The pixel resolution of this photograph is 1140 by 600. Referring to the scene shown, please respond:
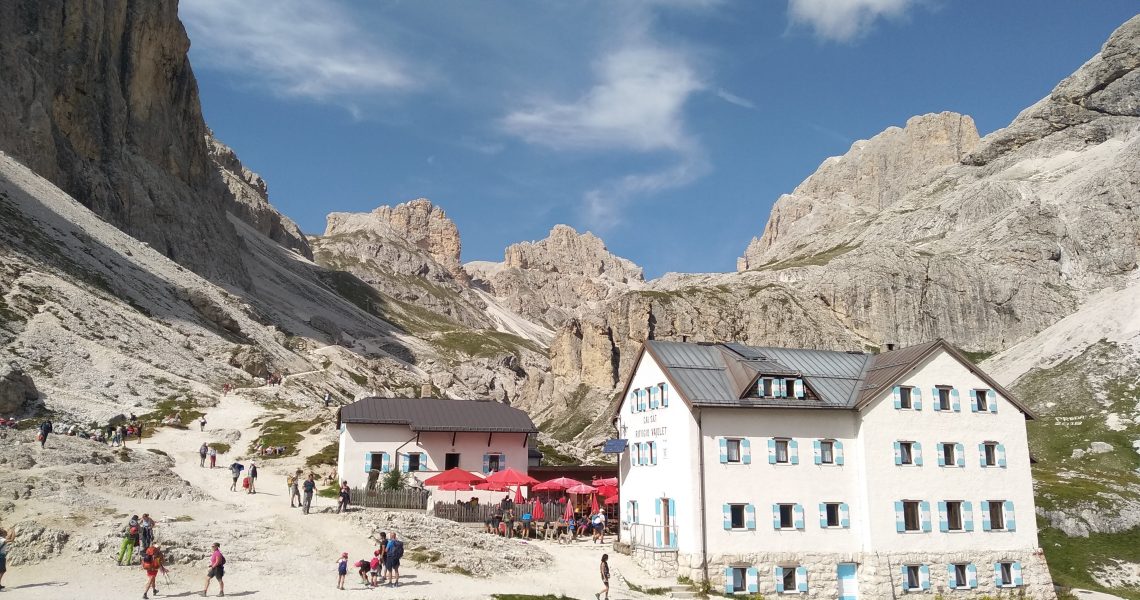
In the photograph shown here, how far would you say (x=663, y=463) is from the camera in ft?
155

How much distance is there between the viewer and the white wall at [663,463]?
4419 cm

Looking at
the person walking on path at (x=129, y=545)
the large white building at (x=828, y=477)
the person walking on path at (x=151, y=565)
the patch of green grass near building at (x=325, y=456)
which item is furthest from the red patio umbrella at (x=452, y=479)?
the person walking on path at (x=151, y=565)

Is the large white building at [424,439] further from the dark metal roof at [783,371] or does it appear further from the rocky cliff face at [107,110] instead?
the rocky cliff face at [107,110]

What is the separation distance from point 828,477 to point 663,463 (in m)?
9.44

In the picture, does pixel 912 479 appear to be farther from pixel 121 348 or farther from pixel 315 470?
pixel 121 348

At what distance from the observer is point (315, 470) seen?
62844mm

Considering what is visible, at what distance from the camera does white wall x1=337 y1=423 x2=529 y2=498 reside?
190 feet

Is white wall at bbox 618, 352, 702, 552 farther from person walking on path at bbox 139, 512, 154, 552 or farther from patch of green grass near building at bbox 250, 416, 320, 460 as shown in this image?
patch of green grass near building at bbox 250, 416, 320, 460

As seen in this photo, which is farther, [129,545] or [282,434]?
[282,434]

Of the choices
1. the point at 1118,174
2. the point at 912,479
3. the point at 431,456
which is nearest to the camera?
the point at 912,479

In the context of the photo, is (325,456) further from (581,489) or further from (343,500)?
(581,489)

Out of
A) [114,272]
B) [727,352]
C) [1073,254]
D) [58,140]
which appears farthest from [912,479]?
[58,140]

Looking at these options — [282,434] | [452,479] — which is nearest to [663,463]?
[452,479]

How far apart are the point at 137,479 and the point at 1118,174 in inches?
7469
